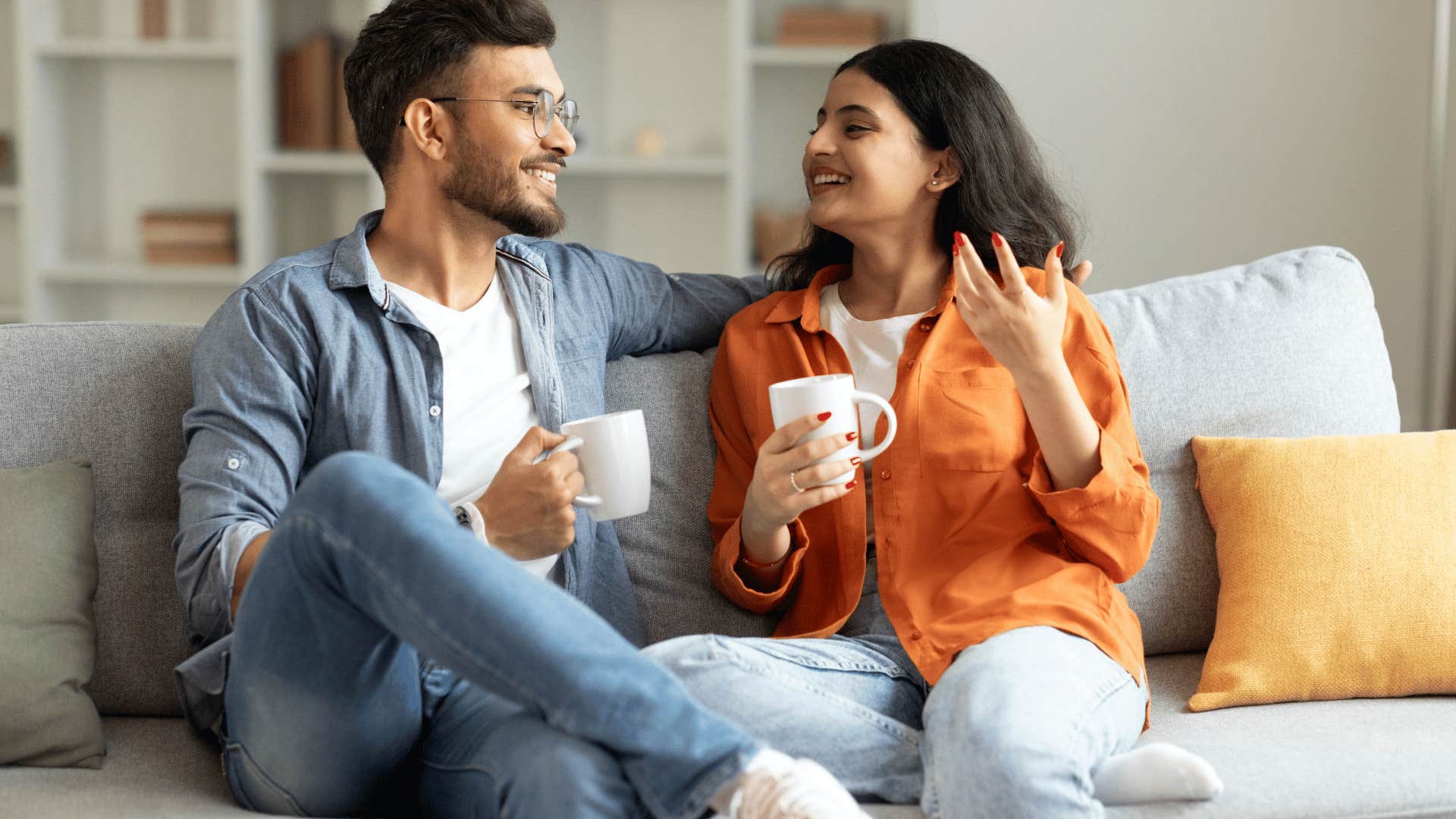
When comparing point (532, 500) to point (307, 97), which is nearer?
point (532, 500)

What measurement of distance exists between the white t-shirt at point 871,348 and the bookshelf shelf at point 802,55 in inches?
76.3

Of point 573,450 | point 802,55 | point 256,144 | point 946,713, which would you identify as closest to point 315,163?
point 256,144

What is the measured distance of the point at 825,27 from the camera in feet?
12.1

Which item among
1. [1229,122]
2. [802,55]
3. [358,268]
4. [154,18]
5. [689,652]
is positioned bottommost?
[689,652]

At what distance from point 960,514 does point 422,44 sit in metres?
0.97

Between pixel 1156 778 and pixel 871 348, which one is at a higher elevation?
pixel 871 348

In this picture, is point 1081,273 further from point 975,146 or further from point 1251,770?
point 1251,770

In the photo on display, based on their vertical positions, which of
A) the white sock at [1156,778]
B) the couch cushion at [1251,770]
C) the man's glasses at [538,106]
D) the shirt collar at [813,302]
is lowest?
the couch cushion at [1251,770]

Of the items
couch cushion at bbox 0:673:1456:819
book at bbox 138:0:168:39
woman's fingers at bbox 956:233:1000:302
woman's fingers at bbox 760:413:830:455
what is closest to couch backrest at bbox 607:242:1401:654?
couch cushion at bbox 0:673:1456:819

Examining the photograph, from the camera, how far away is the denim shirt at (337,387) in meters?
1.47

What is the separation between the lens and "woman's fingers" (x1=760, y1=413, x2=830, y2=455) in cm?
146

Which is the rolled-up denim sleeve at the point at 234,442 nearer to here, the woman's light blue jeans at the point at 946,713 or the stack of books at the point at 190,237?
the woman's light blue jeans at the point at 946,713

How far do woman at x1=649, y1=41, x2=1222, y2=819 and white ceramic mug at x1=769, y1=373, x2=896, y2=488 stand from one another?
0.01 m

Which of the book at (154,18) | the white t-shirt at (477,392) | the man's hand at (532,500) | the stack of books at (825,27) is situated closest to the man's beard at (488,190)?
the white t-shirt at (477,392)
